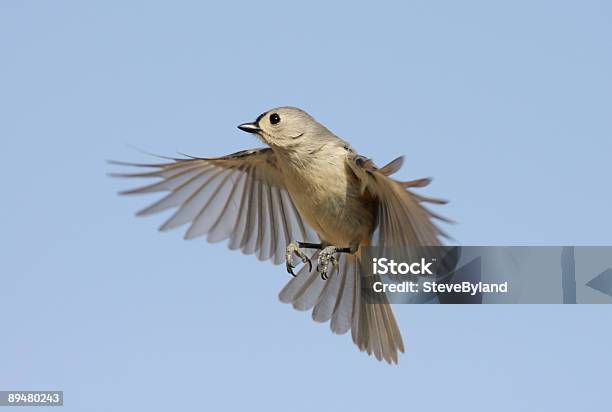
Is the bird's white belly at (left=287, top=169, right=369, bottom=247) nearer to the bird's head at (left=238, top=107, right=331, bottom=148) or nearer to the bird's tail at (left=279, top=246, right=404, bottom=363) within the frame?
the bird's head at (left=238, top=107, right=331, bottom=148)

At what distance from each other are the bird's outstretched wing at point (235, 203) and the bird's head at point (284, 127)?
0.87 meters

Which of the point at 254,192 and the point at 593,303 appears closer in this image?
the point at 593,303

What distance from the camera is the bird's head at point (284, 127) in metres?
6.59

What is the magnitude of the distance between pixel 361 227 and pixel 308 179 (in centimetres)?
53

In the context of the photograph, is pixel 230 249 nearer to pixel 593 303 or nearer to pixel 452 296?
pixel 452 296

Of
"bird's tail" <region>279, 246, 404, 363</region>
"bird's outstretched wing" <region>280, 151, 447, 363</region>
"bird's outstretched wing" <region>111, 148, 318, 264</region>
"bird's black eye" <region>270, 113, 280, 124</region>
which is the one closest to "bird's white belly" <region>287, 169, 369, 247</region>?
"bird's outstretched wing" <region>280, 151, 447, 363</region>

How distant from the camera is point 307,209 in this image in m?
6.44

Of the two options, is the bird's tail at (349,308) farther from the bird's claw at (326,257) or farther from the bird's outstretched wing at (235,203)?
the bird's claw at (326,257)

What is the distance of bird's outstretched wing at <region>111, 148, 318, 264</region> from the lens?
25.1 ft

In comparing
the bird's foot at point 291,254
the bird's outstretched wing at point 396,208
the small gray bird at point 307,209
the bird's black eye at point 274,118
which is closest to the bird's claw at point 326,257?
the small gray bird at point 307,209

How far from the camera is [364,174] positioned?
618 centimetres

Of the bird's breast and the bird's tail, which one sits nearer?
the bird's breast

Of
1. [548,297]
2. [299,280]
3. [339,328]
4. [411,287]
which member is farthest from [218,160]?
[548,297]

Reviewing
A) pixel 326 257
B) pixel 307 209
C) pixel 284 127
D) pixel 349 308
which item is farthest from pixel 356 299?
pixel 284 127
